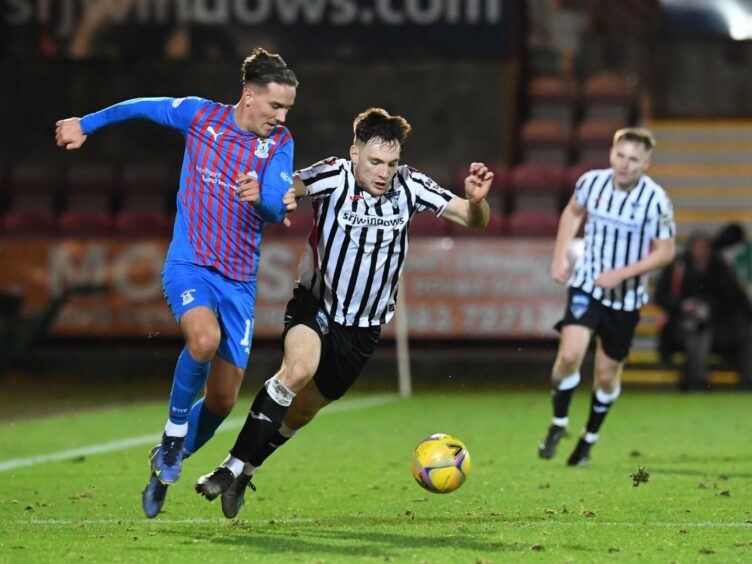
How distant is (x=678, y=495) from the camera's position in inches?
282

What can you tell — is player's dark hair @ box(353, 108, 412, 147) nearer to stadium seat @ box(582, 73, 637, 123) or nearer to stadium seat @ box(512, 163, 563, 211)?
stadium seat @ box(512, 163, 563, 211)

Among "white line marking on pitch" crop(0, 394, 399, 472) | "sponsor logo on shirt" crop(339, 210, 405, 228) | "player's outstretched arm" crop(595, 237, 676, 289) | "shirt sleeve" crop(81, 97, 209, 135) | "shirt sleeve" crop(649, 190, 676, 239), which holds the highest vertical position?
"shirt sleeve" crop(81, 97, 209, 135)

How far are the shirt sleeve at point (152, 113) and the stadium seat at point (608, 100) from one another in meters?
13.3

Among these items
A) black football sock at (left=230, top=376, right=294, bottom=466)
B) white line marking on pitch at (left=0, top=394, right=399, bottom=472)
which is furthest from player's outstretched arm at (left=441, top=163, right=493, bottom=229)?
white line marking on pitch at (left=0, top=394, right=399, bottom=472)

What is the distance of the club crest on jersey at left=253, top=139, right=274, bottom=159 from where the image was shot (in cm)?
631

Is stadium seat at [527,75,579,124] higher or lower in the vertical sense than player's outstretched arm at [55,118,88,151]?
higher

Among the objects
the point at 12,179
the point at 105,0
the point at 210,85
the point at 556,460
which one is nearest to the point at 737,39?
the point at 210,85

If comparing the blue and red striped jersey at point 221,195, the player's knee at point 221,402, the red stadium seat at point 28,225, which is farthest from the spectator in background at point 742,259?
the blue and red striped jersey at point 221,195

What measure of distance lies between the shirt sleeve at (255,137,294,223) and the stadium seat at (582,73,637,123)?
1353 cm

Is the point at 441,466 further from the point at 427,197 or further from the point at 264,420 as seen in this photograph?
the point at 427,197

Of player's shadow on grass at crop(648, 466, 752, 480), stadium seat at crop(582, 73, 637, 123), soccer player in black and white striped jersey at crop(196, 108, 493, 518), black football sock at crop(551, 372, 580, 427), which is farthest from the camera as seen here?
stadium seat at crop(582, 73, 637, 123)

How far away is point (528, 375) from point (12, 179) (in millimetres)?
7254

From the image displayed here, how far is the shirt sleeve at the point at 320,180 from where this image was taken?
6.44 metres

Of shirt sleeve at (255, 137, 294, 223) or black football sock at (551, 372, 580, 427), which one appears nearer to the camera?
shirt sleeve at (255, 137, 294, 223)
